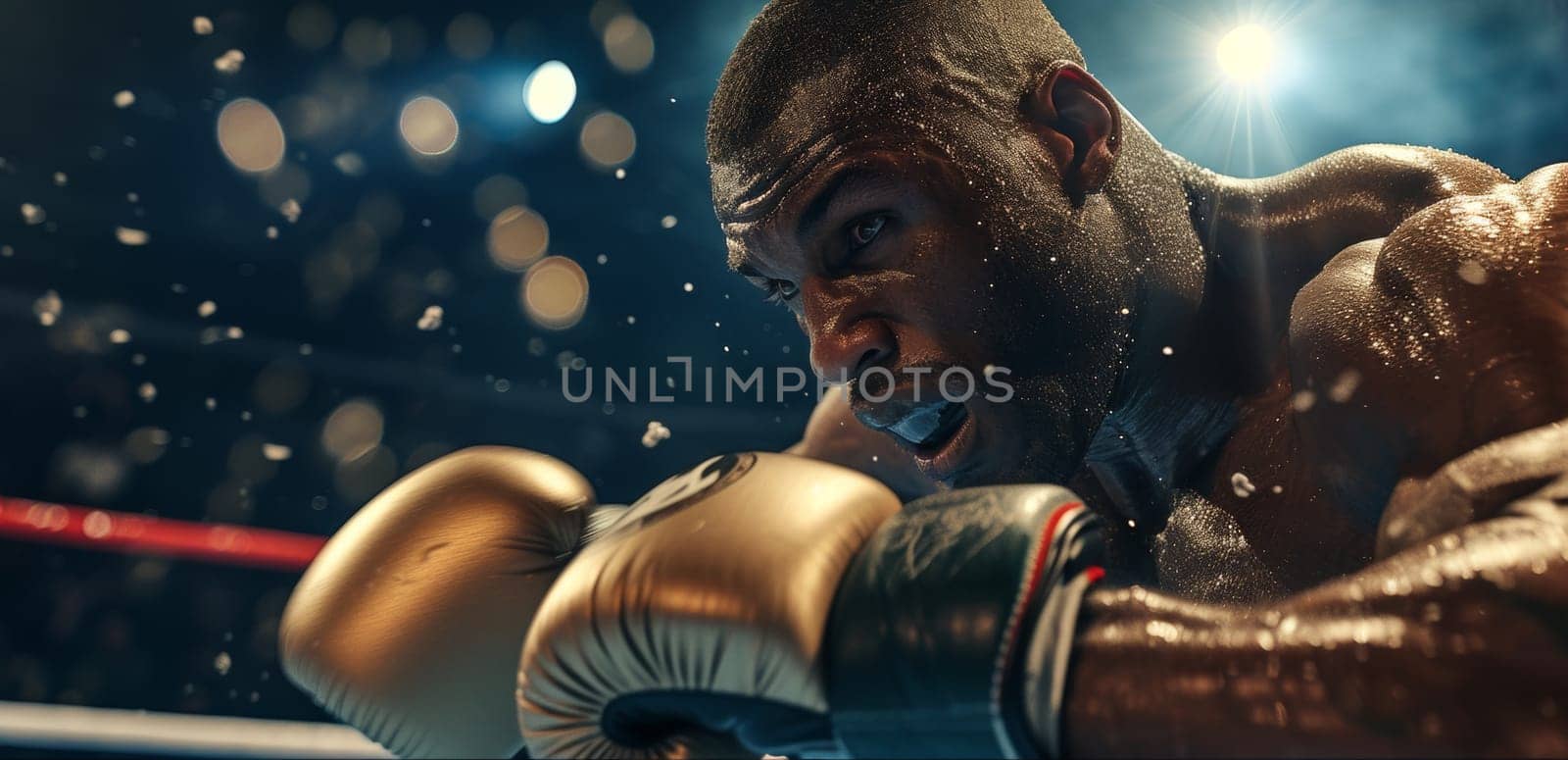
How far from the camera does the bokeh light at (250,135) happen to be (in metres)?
4.59

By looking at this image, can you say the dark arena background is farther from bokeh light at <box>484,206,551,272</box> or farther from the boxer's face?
the boxer's face

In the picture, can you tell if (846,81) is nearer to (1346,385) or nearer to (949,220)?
(949,220)

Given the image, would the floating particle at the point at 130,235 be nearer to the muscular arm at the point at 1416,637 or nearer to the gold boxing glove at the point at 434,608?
the gold boxing glove at the point at 434,608

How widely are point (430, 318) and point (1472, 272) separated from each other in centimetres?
482

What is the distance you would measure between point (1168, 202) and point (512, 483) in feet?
3.97

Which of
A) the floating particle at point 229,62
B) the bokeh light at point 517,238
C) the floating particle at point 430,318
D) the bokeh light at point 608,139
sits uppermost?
the floating particle at point 229,62

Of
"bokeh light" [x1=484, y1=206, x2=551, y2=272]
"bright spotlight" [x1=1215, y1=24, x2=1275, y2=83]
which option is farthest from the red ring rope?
"bright spotlight" [x1=1215, y1=24, x2=1275, y2=83]

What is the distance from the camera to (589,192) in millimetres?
5137

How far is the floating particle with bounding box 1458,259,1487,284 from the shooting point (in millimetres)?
1169

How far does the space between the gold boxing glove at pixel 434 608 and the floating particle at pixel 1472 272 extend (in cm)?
112

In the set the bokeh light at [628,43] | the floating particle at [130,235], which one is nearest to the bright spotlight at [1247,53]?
the bokeh light at [628,43]

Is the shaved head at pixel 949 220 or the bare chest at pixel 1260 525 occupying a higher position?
the shaved head at pixel 949 220

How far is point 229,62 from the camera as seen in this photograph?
A: 448 centimetres

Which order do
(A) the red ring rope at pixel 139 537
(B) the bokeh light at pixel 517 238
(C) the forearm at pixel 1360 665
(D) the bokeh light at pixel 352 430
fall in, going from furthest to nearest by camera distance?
1. (B) the bokeh light at pixel 517 238
2. (D) the bokeh light at pixel 352 430
3. (A) the red ring rope at pixel 139 537
4. (C) the forearm at pixel 1360 665
